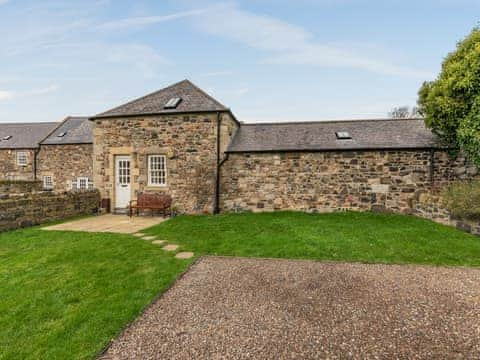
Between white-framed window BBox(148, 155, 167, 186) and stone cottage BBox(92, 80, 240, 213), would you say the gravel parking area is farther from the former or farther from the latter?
white-framed window BBox(148, 155, 167, 186)

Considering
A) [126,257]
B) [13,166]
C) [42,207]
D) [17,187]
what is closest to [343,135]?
[126,257]

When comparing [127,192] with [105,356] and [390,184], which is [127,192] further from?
[390,184]

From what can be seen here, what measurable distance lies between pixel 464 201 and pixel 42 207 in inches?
621

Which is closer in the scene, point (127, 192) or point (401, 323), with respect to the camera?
point (401, 323)

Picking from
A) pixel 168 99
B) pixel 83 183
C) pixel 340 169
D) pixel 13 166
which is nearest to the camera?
pixel 340 169

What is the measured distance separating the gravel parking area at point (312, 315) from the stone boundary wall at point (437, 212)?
3634 millimetres

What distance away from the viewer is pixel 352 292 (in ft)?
13.4

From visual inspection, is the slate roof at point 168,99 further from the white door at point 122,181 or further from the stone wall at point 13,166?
the stone wall at point 13,166

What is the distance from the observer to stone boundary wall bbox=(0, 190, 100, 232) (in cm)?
850

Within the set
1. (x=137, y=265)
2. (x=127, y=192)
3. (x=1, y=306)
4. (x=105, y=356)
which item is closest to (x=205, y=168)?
(x=127, y=192)

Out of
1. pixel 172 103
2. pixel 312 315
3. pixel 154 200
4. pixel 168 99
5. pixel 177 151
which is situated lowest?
pixel 312 315

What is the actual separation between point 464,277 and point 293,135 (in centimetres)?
904

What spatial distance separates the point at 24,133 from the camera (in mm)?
22125

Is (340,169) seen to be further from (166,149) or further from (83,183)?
(83,183)
